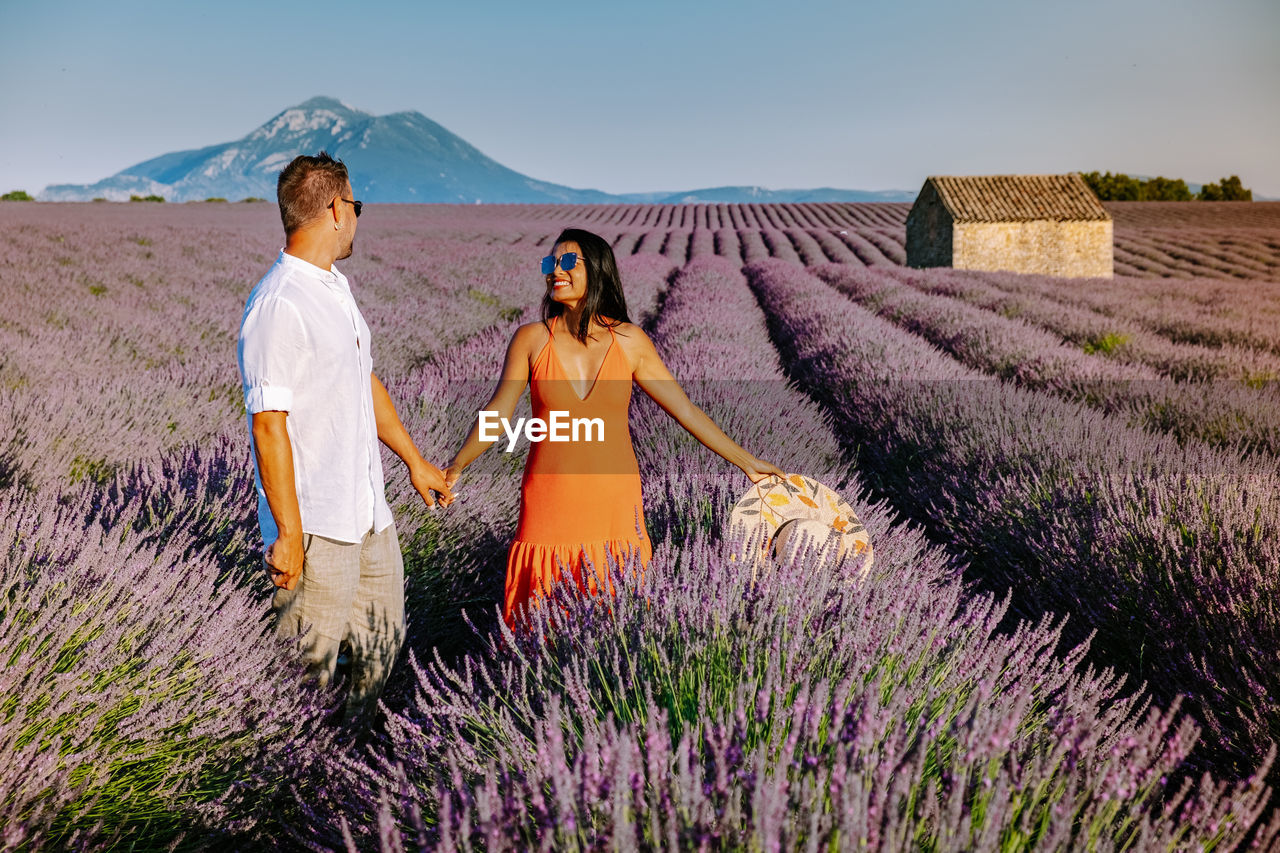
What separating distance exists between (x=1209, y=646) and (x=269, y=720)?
101 inches

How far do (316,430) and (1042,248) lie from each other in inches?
1049

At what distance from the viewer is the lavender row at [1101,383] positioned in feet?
14.5

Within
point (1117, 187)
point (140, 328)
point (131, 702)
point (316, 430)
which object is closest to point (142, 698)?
point (131, 702)

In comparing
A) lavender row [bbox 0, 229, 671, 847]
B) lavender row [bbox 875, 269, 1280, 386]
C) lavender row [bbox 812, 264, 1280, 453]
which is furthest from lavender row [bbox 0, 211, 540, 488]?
lavender row [bbox 875, 269, 1280, 386]

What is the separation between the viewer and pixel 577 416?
2.12 metres

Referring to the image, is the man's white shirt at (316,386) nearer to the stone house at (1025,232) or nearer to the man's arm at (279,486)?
the man's arm at (279,486)

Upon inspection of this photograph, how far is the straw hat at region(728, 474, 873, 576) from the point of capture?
2.23 meters

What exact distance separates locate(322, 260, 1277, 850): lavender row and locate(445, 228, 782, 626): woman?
21 centimetres

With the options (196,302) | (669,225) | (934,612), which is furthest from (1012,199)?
(934,612)

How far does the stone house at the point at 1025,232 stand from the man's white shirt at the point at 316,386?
24.6 meters

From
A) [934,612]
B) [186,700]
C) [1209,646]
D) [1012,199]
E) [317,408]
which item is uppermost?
[1012,199]

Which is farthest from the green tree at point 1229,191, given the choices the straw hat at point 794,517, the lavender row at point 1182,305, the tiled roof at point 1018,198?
A: the straw hat at point 794,517

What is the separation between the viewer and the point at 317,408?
1694 mm

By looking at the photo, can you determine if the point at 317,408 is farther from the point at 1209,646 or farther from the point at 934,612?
the point at 1209,646
